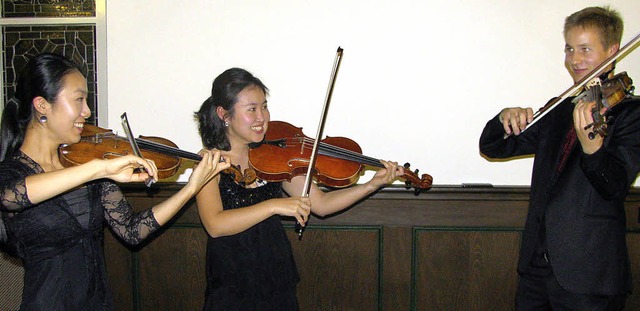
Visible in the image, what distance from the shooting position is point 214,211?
2.17m

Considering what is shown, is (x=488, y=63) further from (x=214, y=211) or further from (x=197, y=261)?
(x=197, y=261)

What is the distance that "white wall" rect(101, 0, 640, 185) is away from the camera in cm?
287

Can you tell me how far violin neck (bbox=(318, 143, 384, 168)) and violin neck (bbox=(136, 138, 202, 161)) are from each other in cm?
56

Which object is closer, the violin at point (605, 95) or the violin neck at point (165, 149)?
the violin at point (605, 95)

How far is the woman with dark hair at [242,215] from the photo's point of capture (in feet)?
7.07

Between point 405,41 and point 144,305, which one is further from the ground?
point 405,41

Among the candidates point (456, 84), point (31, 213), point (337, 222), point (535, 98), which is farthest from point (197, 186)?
point (535, 98)

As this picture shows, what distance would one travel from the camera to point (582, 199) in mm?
2023

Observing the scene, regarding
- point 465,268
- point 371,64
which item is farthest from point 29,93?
point 465,268

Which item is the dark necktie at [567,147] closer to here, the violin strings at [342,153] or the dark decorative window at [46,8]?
Result: the violin strings at [342,153]

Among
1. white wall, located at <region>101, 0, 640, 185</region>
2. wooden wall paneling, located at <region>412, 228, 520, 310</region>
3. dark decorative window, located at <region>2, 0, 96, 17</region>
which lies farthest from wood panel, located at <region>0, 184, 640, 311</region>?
dark decorative window, located at <region>2, 0, 96, 17</region>

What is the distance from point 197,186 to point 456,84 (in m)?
1.56

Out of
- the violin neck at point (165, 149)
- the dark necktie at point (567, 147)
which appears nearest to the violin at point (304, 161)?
the violin neck at point (165, 149)

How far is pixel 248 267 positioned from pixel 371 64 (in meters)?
1.29
